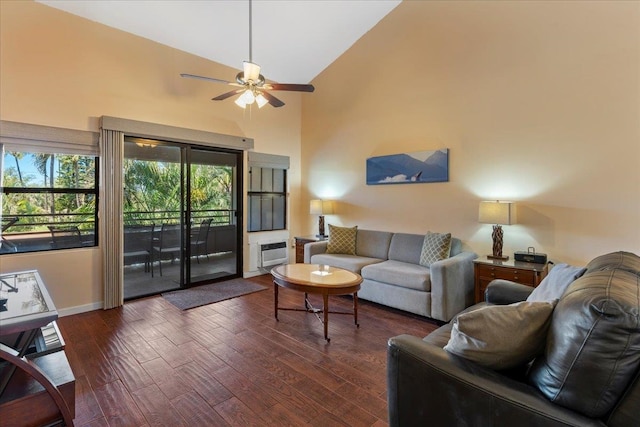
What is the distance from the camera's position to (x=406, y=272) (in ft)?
12.0

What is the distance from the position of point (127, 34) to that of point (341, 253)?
4.12 metres

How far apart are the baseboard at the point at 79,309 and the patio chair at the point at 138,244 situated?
2.06 ft

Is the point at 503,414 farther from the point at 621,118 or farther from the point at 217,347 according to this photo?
the point at 621,118

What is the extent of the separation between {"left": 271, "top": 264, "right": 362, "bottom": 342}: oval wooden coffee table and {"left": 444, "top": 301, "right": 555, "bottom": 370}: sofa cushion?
172 cm

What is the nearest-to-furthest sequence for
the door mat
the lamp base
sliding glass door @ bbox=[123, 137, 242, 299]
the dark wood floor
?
the dark wood floor, the lamp base, the door mat, sliding glass door @ bbox=[123, 137, 242, 299]

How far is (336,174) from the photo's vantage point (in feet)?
18.1

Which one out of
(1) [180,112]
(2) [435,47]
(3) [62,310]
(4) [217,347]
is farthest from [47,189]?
(2) [435,47]

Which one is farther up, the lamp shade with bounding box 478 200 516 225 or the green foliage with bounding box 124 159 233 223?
the green foliage with bounding box 124 159 233 223

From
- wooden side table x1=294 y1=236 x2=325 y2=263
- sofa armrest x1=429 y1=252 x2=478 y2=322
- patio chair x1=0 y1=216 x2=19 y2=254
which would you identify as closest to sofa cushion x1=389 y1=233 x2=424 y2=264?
sofa armrest x1=429 y1=252 x2=478 y2=322

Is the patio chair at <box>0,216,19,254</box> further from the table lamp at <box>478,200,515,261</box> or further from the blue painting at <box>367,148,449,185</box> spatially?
the table lamp at <box>478,200,515,261</box>

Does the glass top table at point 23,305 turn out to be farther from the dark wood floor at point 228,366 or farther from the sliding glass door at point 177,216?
the sliding glass door at point 177,216

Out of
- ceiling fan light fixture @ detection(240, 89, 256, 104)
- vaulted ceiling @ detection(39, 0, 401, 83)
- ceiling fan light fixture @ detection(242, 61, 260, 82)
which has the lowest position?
ceiling fan light fixture @ detection(240, 89, 256, 104)

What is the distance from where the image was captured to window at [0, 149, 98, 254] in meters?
3.41

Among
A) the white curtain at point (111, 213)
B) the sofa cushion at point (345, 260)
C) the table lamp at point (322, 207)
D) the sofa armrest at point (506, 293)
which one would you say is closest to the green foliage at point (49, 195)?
the white curtain at point (111, 213)
